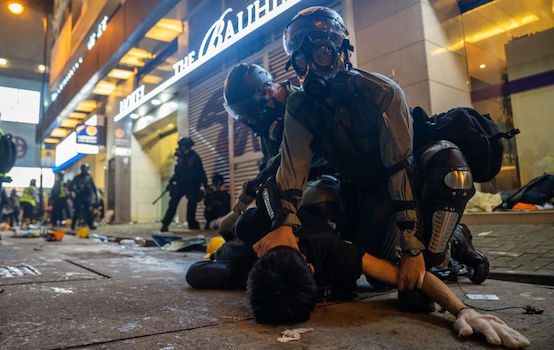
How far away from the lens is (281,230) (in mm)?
1826

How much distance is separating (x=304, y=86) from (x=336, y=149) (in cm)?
42

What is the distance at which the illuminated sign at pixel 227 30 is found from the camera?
7.34m

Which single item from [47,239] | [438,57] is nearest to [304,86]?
[438,57]

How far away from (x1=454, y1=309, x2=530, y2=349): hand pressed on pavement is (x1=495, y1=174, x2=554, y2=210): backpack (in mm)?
4439

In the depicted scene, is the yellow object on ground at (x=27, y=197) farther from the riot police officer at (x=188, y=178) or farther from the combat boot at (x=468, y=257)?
the combat boot at (x=468, y=257)

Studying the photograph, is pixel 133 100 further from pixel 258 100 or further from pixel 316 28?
pixel 316 28

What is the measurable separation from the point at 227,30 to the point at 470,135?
24.8ft

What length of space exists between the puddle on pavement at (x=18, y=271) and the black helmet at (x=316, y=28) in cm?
277

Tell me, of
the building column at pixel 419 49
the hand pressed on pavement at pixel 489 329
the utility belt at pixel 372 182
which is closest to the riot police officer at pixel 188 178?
the building column at pixel 419 49

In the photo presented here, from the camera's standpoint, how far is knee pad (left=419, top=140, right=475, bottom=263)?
1932mm

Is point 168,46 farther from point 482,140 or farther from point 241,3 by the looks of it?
point 482,140

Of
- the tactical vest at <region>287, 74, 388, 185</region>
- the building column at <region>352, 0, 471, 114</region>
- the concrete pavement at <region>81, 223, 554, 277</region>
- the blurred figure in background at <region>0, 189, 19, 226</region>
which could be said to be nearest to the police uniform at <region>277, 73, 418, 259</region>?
the tactical vest at <region>287, 74, 388, 185</region>

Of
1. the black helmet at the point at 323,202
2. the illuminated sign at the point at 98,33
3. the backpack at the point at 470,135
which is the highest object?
the illuminated sign at the point at 98,33

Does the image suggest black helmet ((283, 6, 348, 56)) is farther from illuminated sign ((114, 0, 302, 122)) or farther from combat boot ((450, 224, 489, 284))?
illuminated sign ((114, 0, 302, 122))
